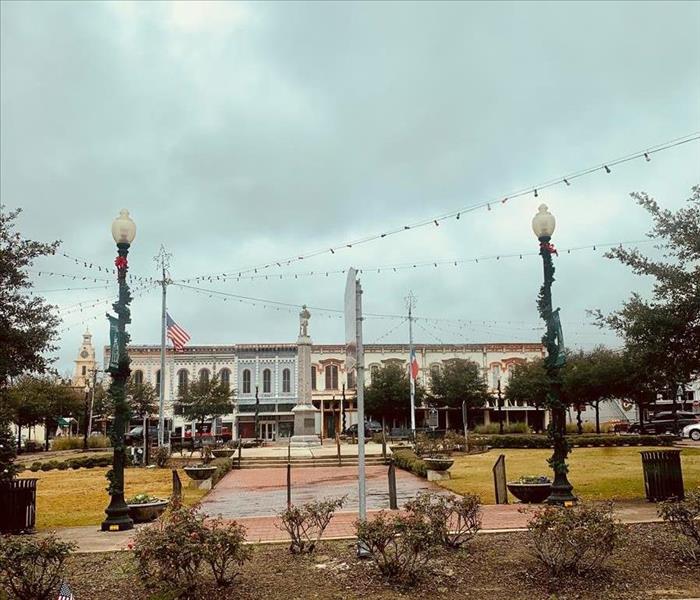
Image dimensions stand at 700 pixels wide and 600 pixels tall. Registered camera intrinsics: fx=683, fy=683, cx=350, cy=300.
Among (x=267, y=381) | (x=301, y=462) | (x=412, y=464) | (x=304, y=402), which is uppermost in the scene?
(x=267, y=381)

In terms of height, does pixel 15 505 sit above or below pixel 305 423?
below

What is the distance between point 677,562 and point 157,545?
18.0ft

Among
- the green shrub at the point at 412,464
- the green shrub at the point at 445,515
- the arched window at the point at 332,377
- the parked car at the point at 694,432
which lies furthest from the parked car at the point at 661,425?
the green shrub at the point at 445,515

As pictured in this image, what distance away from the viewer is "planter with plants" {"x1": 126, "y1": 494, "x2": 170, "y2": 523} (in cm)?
1196

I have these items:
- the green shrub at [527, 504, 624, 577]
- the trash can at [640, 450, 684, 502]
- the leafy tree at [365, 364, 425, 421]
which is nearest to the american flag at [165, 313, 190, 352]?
the trash can at [640, 450, 684, 502]

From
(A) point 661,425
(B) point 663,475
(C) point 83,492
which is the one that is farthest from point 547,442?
(C) point 83,492

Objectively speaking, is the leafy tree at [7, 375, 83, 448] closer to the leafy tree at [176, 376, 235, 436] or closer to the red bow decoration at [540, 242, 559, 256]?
the leafy tree at [176, 376, 235, 436]

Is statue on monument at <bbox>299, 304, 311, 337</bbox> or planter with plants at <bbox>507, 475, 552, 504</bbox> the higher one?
statue on monument at <bbox>299, 304, 311, 337</bbox>

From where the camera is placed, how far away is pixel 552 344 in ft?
41.6

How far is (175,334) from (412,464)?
1232 cm

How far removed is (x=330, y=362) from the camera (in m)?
59.7

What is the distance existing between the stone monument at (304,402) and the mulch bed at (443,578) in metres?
26.6

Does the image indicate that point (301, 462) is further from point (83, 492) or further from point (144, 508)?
point (144, 508)

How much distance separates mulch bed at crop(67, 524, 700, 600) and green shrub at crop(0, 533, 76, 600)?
44cm
